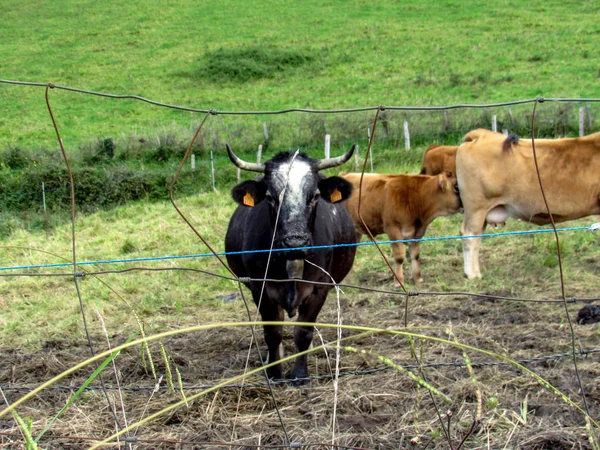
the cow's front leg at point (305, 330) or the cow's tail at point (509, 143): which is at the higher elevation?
the cow's tail at point (509, 143)

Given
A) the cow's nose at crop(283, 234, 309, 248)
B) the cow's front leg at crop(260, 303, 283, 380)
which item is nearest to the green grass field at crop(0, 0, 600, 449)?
the cow's front leg at crop(260, 303, 283, 380)

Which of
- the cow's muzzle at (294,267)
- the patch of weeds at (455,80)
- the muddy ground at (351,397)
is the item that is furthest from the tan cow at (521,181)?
the patch of weeds at (455,80)

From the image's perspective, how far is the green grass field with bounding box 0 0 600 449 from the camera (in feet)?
14.3

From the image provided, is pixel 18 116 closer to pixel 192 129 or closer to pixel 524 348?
pixel 192 129

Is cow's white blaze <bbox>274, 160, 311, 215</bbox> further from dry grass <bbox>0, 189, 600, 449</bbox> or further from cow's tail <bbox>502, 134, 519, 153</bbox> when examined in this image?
cow's tail <bbox>502, 134, 519, 153</bbox>

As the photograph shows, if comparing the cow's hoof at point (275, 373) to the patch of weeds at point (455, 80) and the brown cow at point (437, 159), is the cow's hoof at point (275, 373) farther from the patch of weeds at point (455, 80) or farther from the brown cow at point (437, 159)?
the patch of weeds at point (455, 80)

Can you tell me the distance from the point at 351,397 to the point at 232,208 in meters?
10.3

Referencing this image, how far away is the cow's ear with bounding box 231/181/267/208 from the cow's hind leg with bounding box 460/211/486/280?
14.0 feet

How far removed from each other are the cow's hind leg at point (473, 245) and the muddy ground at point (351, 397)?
2615 millimetres

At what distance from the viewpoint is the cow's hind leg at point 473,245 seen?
9.48m

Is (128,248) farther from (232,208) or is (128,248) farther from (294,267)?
(294,267)

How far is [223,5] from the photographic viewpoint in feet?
153

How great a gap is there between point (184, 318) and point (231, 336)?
127cm

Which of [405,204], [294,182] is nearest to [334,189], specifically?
[294,182]
